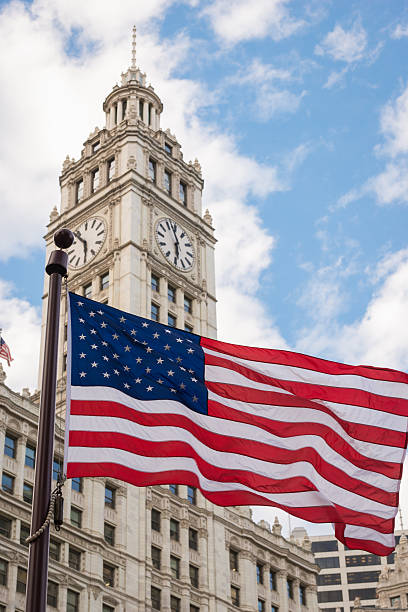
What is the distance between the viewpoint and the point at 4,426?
6688 cm

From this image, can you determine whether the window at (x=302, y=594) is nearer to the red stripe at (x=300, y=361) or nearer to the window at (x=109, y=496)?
the window at (x=109, y=496)

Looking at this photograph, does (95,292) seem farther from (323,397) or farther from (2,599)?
(323,397)

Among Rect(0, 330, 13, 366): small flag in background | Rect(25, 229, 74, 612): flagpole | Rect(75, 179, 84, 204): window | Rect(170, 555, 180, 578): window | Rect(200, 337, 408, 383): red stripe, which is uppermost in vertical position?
Rect(75, 179, 84, 204): window

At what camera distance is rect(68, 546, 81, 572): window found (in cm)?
6762

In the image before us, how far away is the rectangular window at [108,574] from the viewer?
230 ft

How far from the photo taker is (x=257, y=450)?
25.5 m

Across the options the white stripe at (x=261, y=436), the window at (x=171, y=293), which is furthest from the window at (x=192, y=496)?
the white stripe at (x=261, y=436)

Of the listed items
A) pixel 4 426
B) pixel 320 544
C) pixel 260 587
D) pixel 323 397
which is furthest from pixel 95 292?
pixel 320 544

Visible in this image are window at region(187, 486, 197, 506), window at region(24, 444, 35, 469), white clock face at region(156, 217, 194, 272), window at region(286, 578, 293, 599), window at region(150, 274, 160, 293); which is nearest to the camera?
window at region(24, 444, 35, 469)

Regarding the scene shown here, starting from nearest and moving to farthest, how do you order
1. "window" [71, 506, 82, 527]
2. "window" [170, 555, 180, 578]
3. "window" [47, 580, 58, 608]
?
"window" [47, 580, 58, 608]
"window" [71, 506, 82, 527]
"window" [170, 555, 180, 578]

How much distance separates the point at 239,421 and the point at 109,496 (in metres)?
50.5

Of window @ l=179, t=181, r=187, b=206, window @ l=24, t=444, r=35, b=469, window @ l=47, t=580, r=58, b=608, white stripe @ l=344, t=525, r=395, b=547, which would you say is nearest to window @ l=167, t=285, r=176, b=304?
window @ l=179, t=181, r=187, b=206

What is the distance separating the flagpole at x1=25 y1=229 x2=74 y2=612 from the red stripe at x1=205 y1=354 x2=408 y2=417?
→ 26.0ft

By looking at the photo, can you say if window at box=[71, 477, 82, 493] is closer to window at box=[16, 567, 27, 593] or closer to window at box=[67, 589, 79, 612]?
window at box=[67, 589, 79, 612]
